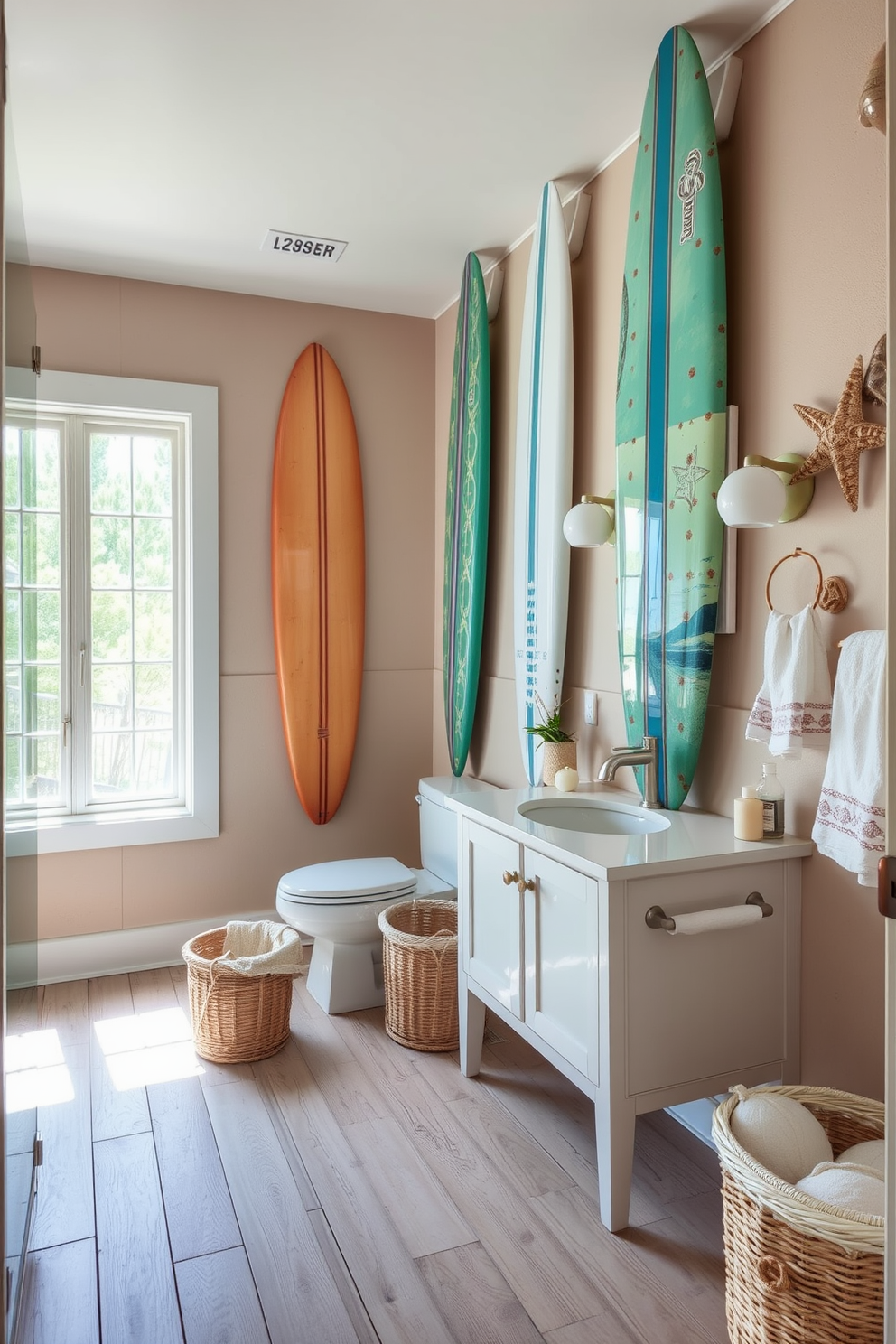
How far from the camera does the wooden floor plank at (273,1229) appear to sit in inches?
62.4

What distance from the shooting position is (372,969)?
2.96 meters

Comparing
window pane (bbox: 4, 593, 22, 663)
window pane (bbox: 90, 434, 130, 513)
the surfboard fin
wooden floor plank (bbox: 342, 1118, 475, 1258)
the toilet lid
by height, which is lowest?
wooden floor plank (bbox: 342, 1118, 475, 1258)

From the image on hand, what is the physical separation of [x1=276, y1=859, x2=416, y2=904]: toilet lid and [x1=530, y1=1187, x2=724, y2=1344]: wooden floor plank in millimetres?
1102

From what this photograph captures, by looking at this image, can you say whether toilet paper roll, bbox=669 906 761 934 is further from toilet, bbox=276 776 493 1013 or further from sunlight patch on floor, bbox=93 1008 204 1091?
sunlight patch on floor, bbox=93 1008 204 1091

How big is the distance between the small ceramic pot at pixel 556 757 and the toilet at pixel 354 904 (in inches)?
17.8

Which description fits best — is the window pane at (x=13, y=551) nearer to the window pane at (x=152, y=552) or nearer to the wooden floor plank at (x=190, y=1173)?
the wooden floor plank at (x=190, y=1173)

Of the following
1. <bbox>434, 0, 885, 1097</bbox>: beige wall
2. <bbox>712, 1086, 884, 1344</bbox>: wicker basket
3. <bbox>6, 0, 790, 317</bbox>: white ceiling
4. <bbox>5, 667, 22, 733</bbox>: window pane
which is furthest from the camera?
<bbox>6, 0, 790, 317</bbox>: white ceiling

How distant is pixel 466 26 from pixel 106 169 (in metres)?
1.18

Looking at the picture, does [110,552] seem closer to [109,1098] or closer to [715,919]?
[109,1098]

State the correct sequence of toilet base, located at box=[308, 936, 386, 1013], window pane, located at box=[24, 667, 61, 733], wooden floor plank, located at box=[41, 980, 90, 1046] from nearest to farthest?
wooden floor plank, located at box=[41, 980, 90, 1046]
toilet base, located at box=[308, 936, 386, 1013]
window pane, located at box=[24, 667, 61, 733]

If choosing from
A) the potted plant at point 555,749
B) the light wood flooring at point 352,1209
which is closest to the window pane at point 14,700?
the light wood flooring at point 352,1209

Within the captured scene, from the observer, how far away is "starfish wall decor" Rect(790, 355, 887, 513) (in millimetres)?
1599

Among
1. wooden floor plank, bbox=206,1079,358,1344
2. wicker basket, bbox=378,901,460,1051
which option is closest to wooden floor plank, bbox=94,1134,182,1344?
wooden floor plank, bbox=206,1079,358,1344

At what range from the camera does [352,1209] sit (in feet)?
6.23
